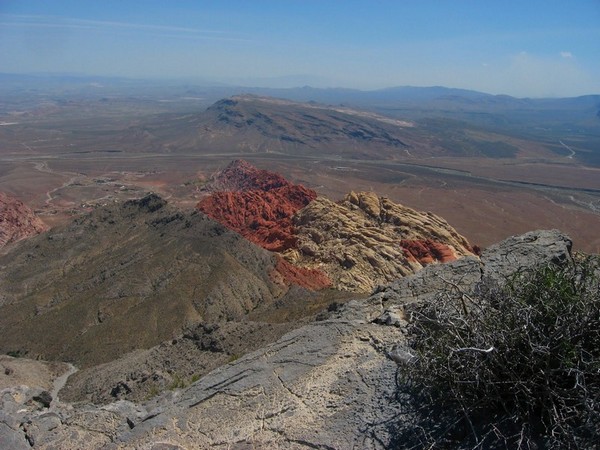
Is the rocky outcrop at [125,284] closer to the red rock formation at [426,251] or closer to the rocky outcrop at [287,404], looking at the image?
the red rock formation at [426,251]

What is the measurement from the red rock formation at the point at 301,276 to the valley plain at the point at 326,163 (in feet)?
95.7

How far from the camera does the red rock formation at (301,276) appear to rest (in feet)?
97.6

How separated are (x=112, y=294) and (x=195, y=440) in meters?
21.5

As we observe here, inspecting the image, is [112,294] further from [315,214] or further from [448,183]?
[448,183]

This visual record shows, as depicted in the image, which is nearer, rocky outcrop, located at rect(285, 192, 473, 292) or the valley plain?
rocky outcrop, located at rect(285, 192, 473, 292)

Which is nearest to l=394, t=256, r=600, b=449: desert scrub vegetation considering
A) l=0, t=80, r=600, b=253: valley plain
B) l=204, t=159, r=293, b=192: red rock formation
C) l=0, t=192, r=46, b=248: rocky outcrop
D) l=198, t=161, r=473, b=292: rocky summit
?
l=198, t=161, r=473, b=292: rocky summit

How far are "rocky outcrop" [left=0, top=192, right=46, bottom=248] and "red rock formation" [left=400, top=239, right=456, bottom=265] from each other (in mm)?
35506

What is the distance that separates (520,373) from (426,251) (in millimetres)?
29538

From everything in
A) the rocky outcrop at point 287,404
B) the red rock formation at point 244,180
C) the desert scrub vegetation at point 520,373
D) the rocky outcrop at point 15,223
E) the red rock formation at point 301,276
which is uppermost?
the desert scrub vegetation at point 520,373

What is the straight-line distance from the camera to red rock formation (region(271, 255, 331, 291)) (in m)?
29.7

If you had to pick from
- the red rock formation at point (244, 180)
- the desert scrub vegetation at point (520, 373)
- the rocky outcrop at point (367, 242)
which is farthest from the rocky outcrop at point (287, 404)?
the red rock formation at point (244, 180)

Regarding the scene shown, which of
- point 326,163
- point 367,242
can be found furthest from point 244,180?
point 367,242

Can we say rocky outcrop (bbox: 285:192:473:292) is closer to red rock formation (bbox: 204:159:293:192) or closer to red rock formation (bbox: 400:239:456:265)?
red rock formation (bbox: 400:239:456:265)

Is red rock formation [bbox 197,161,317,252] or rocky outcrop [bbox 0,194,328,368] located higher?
red rock formation [bbox 197,161,317,252]
